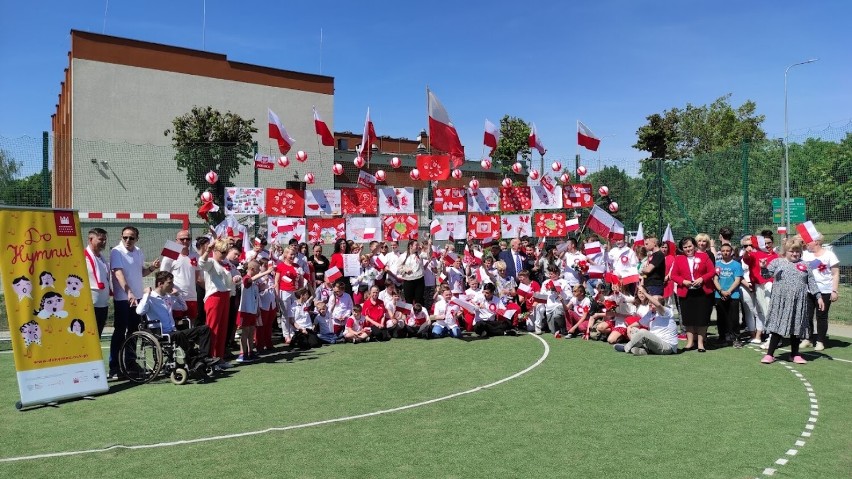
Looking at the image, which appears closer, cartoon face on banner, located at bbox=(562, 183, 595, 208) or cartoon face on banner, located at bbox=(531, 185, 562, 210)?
cartoon face on banner, located at bbox=(531, 185, 562, 210)

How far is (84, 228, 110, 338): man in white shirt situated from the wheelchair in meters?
0.46

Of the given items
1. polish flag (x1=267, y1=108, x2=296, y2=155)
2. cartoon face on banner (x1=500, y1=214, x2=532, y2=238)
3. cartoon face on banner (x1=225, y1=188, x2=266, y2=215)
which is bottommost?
cartoon face on banner (x1=500, y1=214, x2=532, y2=238)

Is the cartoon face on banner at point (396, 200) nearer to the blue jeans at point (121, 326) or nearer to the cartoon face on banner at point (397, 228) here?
the cartoon face on banner at point (397, 228)

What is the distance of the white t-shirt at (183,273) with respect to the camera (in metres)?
8.80

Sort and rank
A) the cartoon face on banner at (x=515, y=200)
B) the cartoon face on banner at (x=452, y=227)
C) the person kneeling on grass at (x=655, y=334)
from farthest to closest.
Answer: the cartoon face on banner at (x=515, y=200)
the cartoon face on banner at (x=452, y=227)
the person kneeling on grass at (x=655, y=334)

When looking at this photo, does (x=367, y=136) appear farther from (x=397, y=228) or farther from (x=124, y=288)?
(x=124, y=288)

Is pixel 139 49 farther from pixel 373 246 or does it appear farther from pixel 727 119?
pixel 727 119

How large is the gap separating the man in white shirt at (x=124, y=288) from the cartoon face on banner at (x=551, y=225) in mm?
9711

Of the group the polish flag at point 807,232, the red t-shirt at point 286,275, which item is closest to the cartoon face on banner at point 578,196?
the polish flag at point 807,232

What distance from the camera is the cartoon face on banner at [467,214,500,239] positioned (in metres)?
15.3

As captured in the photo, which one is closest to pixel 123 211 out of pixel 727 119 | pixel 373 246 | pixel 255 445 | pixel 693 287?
pixel 373 246

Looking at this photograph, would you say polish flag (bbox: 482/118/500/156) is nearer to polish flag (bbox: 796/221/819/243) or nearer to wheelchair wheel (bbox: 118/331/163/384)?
polish flag (bbox: 796/221/819/243)

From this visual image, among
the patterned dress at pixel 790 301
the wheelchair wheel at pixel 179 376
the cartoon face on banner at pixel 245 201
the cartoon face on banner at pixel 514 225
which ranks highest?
the cartoon face on banner at pixel 245 201

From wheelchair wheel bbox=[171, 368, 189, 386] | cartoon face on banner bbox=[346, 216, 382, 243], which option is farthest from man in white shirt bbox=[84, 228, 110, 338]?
cartoon face on banner bbox=[346, 216, 382, 243]
